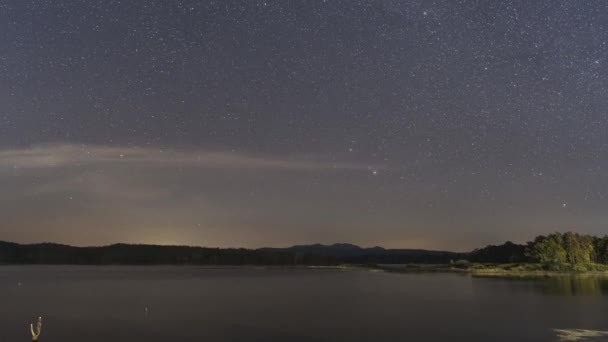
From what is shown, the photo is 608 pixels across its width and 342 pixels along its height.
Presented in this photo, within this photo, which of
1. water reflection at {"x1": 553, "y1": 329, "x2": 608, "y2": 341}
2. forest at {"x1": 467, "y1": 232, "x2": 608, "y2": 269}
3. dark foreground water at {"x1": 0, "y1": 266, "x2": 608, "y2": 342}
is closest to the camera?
water reflection at {"x1": 553, "y1": 329, "x2": 608, "y2": 341}

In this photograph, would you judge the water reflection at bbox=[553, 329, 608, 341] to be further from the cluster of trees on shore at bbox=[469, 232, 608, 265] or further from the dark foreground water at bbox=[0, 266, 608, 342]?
the cluster of trees on shore at bbox=[469, 232, 608, 265]

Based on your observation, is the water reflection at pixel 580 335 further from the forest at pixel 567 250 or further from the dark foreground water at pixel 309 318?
the forest at pixel 567 250

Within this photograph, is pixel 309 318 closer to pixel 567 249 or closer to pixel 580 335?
pixel 580 335

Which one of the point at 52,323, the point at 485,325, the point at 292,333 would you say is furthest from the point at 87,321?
the point at 485,325

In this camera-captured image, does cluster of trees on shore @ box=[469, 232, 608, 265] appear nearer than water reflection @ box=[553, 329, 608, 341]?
No

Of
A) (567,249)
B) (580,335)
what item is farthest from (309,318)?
(567,249)

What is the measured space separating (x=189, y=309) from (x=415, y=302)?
30.1 metres

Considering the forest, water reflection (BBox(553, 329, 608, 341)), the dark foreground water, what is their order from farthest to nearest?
the forest → the dark foreground water → water reflection (BBox(553, 329, 608, 341))

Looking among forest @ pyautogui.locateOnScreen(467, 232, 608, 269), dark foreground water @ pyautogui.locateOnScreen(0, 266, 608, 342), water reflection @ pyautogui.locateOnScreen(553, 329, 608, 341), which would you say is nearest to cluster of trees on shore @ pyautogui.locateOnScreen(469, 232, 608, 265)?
forest @ pyautogui.locateOnScreen(467, 232, 608, 269)

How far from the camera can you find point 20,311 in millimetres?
58906

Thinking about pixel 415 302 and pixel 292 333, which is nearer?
pixel 292 333

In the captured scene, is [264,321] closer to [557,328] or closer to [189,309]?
[189,309]

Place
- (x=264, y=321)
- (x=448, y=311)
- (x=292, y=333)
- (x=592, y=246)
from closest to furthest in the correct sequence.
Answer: (x=292, y=333), (x=264, y=321), (x=448, y=311), (x=592, y=246)

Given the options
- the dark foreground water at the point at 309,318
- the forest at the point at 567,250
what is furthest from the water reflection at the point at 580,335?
the forest at the point at 567,250
